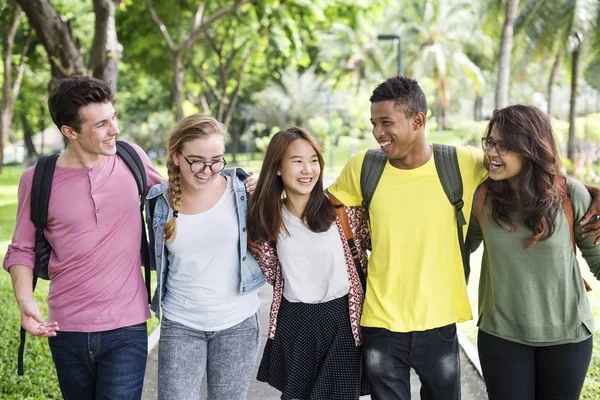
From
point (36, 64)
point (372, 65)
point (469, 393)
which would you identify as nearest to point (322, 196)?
point (469, 393)

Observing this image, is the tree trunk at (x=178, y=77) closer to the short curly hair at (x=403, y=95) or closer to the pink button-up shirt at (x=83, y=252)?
the short curly hair at (x=403, y=95)

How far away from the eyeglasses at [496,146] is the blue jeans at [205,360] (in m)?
1.46

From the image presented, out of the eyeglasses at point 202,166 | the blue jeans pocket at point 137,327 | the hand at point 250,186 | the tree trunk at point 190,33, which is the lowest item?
the blue jeans pocket at point 137,327

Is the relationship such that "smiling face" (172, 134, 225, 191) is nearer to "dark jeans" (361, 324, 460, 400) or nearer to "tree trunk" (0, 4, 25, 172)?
"dark jeans" (361, 324, 460, 400)

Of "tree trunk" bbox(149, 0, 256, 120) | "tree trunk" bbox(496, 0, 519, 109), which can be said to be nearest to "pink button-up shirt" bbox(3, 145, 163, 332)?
"tree trunk" bbox(149, 0, 256, 120)

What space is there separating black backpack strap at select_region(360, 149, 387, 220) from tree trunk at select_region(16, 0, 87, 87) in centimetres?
593

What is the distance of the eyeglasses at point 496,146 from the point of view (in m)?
3.04

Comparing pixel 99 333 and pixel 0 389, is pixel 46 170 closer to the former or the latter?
pixel 99 333

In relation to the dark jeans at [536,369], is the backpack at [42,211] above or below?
above

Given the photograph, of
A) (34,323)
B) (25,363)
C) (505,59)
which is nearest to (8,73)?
(505,59)

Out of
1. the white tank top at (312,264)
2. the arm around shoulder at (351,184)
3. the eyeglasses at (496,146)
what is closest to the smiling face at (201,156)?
the white tank top at (312,264)

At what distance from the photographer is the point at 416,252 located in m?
3.23

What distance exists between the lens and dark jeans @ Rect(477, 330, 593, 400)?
2994mm

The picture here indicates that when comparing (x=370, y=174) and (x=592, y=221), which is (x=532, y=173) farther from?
(x=370, y=174)
